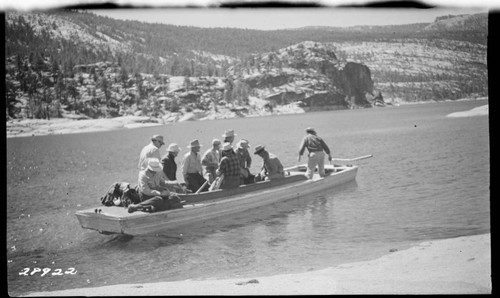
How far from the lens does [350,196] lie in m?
11.4

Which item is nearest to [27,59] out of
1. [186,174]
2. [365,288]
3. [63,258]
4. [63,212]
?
[63,212]

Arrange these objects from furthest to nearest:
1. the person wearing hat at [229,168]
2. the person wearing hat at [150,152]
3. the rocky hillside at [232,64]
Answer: the person wearing hat at [229,168] < the person wearing hat at [150,152] < the rocky hillside at [232,64]

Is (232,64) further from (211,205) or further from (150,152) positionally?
(150,152)

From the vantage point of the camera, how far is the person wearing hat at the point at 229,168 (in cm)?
1002

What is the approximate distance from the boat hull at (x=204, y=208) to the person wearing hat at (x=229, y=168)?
180 millimetres

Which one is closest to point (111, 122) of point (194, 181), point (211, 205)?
point (194, 181)

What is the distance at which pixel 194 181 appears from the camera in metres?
10.3

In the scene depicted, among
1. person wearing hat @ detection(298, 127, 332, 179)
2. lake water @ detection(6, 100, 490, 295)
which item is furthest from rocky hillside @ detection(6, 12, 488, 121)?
person wearing hat @ detection(298, 127, 332, 179)

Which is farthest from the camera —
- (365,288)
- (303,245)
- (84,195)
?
(84,195)

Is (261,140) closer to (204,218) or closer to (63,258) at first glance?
(204,218)

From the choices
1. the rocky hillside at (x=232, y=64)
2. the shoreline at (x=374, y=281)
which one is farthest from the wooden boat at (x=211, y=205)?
the rocky hillside at (x=232, y=64)

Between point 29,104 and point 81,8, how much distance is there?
38.2 feet

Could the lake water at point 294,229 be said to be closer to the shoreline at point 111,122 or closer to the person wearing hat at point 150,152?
the person wearing hat at point 150,152

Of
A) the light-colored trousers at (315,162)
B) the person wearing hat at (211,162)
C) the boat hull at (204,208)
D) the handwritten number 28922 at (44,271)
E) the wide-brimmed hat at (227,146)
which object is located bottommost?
the handwritten number 28922 at (44,271)
